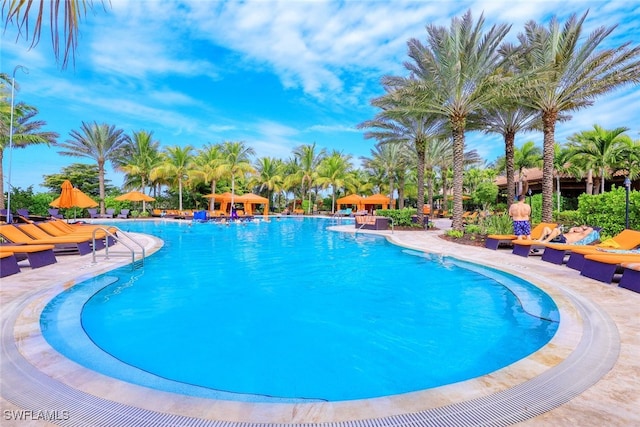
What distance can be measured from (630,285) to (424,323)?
3.74 meters

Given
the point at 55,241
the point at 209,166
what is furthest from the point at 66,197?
the point at 209,166

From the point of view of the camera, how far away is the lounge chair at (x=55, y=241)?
8.52 metres

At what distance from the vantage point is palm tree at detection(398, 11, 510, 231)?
13.9m

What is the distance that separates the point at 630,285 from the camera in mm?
5809

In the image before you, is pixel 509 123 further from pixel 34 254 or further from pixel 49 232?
pixel 49 232

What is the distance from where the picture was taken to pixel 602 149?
23266mm

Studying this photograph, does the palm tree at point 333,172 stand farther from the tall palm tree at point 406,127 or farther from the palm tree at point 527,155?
the palm tree at point 527,155

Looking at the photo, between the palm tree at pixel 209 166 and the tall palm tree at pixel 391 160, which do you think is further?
the tall palm tree at pixel 391 160

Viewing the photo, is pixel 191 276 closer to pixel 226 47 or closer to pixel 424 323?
pixel 424 323

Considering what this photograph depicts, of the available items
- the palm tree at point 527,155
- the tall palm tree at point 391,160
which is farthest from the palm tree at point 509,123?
the tall palm tree at point 391,160

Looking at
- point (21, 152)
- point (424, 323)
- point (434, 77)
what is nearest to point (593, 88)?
point (434, 77)

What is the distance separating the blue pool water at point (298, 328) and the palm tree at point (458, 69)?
9039 mm

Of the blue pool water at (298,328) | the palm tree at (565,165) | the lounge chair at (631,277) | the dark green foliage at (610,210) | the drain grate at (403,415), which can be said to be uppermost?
the palm tree at (565,165)

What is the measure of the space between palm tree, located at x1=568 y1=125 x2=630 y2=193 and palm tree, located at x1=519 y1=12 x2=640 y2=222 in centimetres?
1148
